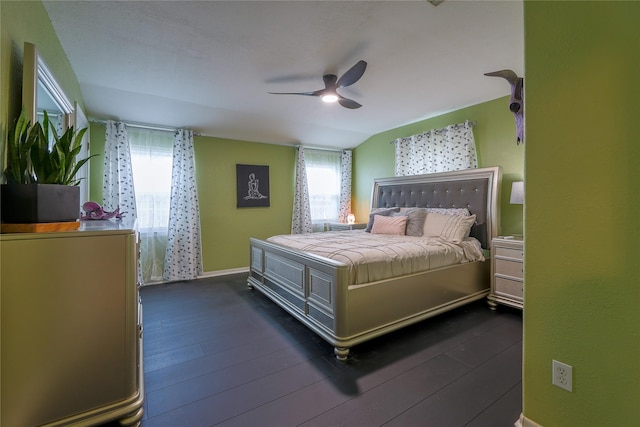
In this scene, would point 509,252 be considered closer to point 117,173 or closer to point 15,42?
point 15,42

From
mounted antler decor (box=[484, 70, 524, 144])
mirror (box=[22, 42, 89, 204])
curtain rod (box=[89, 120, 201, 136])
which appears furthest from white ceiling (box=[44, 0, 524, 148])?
mirror (box=[22, 42, 89, 204])

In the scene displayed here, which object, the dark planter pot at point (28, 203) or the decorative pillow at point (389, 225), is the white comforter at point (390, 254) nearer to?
the decorative pillow at point (389, 225)

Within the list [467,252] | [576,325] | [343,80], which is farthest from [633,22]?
[467,252]

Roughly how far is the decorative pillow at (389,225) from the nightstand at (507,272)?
1016mm

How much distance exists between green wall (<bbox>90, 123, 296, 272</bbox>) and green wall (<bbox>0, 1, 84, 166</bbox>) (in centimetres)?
252

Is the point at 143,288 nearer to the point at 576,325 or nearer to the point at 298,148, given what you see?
the point at 298,148

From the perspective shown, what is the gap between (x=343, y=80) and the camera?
249 cm

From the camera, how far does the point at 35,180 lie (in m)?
1.34

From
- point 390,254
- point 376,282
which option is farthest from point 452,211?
point 376,282

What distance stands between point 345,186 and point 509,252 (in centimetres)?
335

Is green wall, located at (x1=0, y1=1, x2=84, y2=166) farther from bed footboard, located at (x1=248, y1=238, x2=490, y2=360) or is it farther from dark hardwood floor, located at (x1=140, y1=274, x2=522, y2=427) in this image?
bed footboard, located at (x1=248, y1=238, x2=490, y2=360)

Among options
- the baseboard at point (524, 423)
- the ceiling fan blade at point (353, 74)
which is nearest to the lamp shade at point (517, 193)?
the ceiling fan blade at point (353, 74)

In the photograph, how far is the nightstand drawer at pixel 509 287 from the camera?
2785 mm

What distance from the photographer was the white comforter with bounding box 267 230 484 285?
2.25 meters
